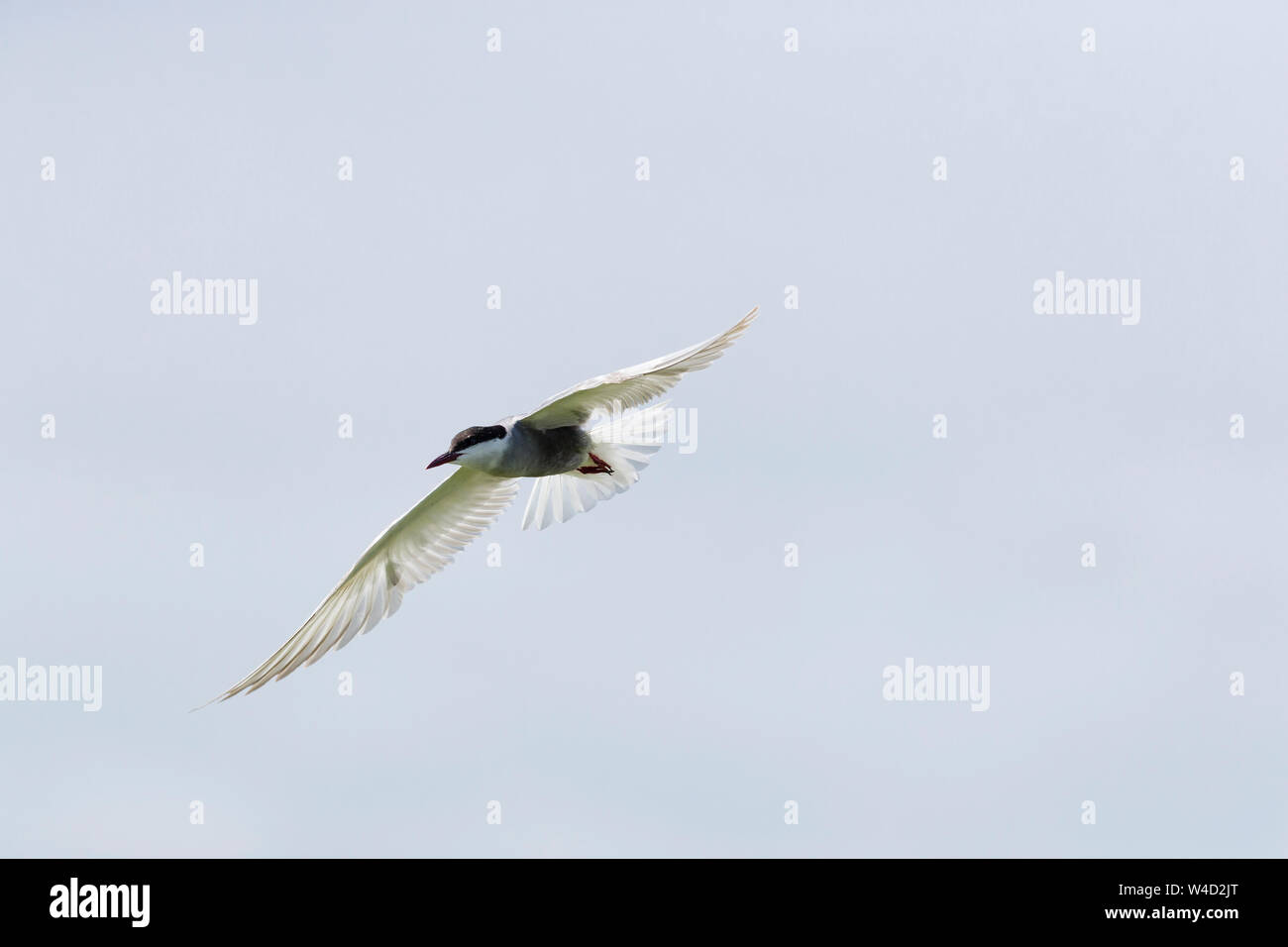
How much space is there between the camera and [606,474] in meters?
17.8

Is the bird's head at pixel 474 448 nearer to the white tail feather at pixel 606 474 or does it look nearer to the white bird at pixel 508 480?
the white bird at pixel 508 480

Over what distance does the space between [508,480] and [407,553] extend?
1.42 metres

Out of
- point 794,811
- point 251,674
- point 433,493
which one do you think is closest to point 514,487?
point 433,493

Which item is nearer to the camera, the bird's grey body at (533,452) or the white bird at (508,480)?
the white bird at (508,480)

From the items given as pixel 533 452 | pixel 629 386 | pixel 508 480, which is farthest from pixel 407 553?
pixel 629 386

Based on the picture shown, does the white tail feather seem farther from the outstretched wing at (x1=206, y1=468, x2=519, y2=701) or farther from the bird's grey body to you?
the outstretched wing at (x1=206, y1=468, x2=519, y2=701)

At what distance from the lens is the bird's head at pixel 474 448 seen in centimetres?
1658

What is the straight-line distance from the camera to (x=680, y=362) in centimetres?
1588

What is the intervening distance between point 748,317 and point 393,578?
209 inches

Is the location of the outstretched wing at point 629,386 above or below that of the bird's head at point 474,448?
above

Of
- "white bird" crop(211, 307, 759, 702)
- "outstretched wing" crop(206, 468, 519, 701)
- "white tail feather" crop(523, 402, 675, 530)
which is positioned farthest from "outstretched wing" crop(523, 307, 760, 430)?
"outstretched wing" crop(206, 468, 519, 701)

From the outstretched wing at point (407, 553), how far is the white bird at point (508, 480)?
1 cm

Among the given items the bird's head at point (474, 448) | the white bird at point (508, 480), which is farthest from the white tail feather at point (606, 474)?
the bird's head at point (474, 448)
